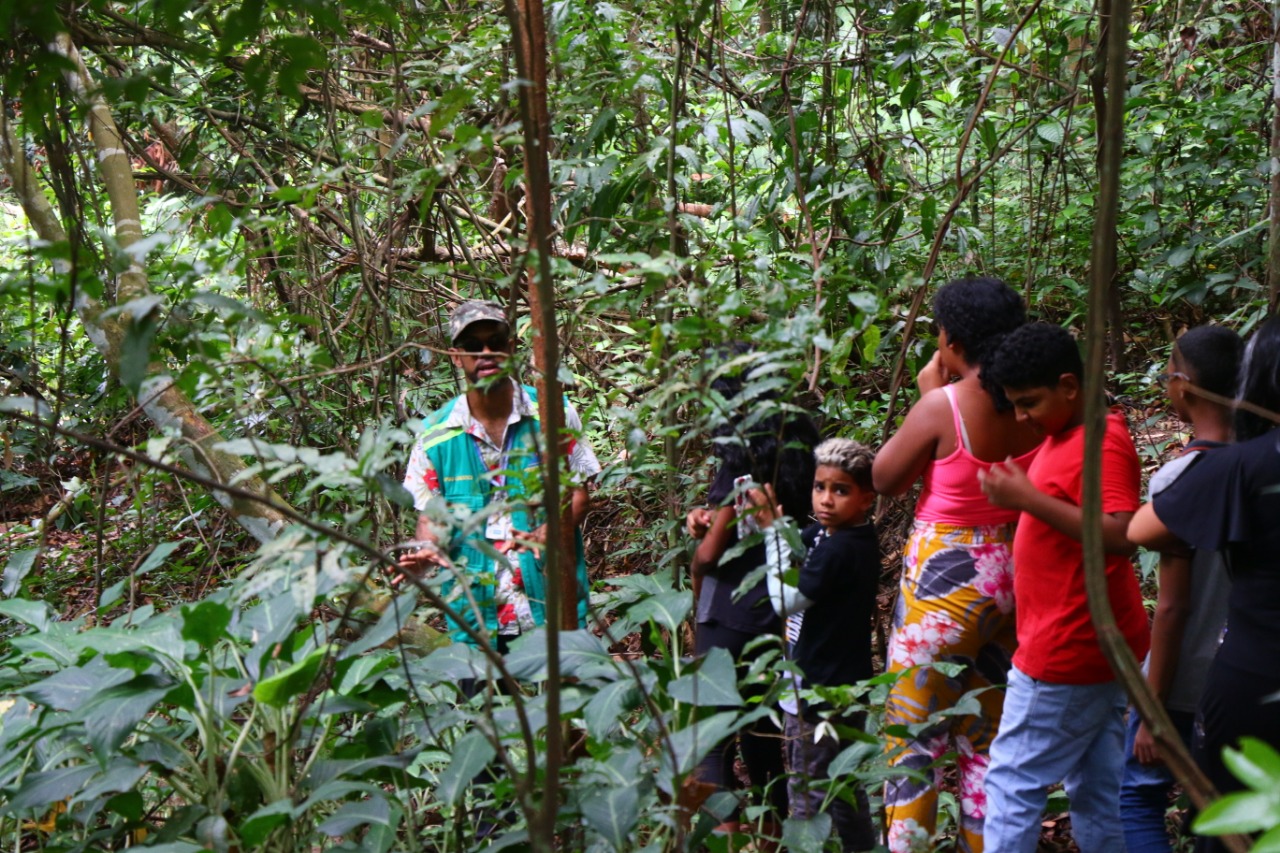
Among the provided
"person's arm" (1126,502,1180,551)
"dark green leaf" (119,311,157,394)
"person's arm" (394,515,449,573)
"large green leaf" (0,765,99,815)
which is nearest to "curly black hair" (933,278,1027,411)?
"person's arm" (1126,502,1180,551)

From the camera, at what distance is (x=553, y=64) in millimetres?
3525

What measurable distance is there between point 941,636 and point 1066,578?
43cm

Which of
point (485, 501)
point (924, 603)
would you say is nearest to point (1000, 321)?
point (924, 603)

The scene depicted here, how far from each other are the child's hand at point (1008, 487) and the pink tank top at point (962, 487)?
34cm

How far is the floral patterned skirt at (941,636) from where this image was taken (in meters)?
2.94

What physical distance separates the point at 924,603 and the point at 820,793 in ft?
2.18

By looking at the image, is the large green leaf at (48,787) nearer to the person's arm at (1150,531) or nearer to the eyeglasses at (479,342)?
the eyeglasses at (479,342)

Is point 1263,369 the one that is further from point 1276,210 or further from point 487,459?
point 487,459

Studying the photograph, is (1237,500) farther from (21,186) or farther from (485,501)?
(21,186)

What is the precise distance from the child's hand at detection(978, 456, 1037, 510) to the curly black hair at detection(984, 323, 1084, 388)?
0.22 m

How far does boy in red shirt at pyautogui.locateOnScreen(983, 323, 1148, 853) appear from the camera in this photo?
2582mm

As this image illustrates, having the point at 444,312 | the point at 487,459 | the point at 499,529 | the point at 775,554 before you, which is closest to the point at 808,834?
the point at 775,554

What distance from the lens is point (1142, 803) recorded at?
2846 millimetres

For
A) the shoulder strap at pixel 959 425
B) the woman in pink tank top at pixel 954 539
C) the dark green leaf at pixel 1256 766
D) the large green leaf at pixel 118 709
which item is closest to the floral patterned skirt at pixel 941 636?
the woman in pink tank top at pixel 954 539
